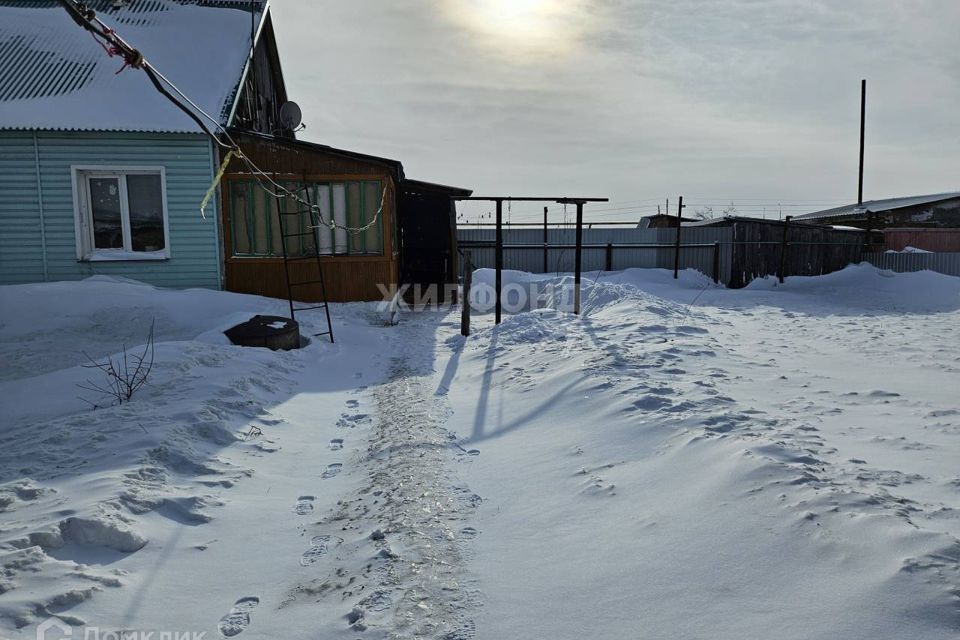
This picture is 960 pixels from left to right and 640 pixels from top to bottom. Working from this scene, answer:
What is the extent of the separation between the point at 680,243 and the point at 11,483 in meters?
20.1

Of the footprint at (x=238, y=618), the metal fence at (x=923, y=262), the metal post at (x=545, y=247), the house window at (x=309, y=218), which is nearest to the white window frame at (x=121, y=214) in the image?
the house window at (x=309, y=218)

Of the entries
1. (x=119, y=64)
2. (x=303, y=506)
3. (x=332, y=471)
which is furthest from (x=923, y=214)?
(x=303, y=506)

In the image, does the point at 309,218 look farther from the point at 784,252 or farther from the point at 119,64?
the point at 784,252

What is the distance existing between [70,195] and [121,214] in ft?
3.03

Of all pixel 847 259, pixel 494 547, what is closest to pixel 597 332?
pixel 494 547

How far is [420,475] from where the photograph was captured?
4.29 meters

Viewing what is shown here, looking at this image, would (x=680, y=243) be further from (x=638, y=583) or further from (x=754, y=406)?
(x=638, y=583)

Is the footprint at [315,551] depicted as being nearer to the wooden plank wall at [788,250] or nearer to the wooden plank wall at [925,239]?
the wooden plank wall at [788,250]

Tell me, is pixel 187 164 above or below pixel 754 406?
above

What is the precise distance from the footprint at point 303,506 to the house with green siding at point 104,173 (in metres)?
8.54

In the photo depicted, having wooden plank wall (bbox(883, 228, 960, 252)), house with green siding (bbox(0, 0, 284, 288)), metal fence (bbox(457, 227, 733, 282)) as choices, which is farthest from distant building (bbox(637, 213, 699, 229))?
house with green siding (bbox(0, 0, 284, 288))

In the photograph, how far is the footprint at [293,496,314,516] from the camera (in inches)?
150

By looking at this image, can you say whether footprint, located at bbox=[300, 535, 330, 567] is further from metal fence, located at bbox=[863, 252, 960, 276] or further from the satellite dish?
metal fence, located at bbox=[863, 252, 960, 276]

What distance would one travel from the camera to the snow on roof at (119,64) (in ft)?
37.5
